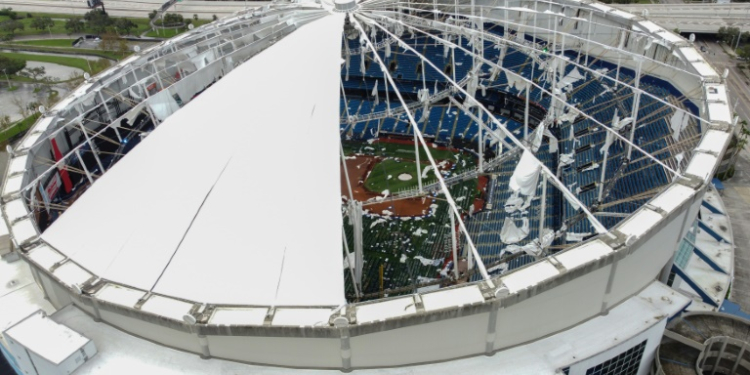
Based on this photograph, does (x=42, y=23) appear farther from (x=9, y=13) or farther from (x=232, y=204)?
(x=232, y=204)

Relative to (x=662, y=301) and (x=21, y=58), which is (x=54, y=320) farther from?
(x=21, y=58)

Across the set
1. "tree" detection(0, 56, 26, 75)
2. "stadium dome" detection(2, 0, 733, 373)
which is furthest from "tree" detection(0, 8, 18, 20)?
"stadium dome" detection(2, 0, 733, 373)

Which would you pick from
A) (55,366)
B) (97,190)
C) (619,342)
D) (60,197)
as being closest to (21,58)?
(60,197)

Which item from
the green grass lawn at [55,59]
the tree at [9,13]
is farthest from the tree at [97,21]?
the tree at [9,13]

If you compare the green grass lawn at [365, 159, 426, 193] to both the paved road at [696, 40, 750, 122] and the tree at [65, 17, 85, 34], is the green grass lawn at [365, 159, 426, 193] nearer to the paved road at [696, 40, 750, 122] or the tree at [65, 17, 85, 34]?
the paved road at [696, 40, 750, 122]

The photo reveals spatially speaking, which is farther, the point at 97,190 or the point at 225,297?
the point at 97,190

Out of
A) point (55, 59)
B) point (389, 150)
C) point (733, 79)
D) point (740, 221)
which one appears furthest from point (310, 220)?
point (55, 59)
